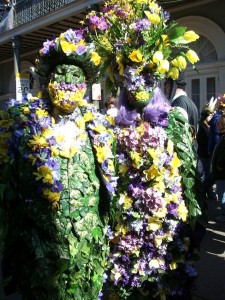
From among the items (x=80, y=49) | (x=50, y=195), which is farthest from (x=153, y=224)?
(x=80, y=49)

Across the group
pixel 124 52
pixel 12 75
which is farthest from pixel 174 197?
pixel 12 75

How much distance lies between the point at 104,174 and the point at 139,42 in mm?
968

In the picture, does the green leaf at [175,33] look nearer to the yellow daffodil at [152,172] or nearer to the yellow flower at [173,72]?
the yellow flower at [173,72]

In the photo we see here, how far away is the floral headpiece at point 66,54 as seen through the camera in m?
2.23

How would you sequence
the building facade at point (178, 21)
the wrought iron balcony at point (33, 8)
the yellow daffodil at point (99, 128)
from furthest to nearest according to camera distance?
the wrought iron balcony at point (33, 8)
the building facade at point (178, 21)
the yellow daffodil at point (99, 128)

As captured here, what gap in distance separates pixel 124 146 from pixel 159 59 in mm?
613

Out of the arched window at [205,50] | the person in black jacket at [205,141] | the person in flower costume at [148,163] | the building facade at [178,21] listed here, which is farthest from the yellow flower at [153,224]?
the arched window at [205,50]

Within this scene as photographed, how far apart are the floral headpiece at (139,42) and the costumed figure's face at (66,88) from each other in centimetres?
58

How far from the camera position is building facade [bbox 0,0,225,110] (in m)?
10.5

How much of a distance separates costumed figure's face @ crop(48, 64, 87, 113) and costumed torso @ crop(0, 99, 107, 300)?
0.12 m

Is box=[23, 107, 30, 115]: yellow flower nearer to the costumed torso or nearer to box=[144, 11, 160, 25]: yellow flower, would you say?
the costumed torso

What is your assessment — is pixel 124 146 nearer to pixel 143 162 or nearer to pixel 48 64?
pixel 143 162

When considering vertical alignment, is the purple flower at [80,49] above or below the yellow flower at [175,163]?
above

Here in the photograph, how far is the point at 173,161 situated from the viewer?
2.76 metres
